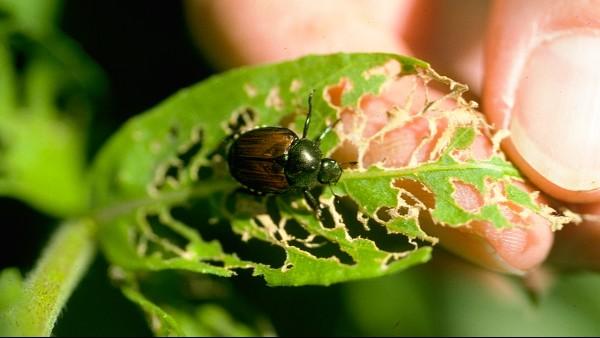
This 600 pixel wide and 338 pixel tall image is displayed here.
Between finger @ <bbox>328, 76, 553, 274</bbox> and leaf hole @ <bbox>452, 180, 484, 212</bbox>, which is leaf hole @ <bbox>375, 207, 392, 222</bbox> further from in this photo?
leaf hole @ <bbox>452, 180, 484, 212</bbox>

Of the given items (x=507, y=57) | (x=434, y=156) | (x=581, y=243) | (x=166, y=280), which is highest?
(x=507, y=57)

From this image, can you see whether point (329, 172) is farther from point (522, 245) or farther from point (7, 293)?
point (7, 293)

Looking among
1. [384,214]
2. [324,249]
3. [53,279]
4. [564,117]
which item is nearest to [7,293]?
[53,279]

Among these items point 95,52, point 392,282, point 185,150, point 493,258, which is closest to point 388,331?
point 392,282

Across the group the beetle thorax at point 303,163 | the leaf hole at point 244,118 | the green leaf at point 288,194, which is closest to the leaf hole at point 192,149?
the green leaf at point 288,194

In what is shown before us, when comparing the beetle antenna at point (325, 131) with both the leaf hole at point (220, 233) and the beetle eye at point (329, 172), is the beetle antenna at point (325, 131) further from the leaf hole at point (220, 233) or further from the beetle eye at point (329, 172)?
the leaf hole at point (220, 233)
